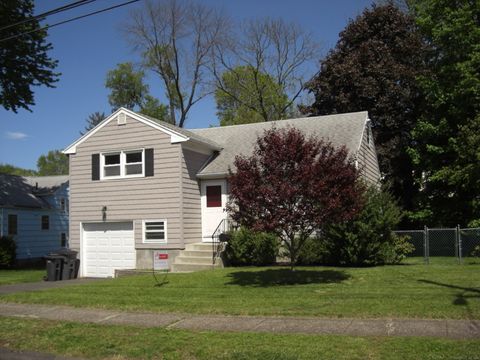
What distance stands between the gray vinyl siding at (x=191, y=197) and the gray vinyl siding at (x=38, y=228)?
1552cm

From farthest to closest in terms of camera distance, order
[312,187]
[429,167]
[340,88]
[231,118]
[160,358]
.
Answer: [231,118]
[340,88]
[429,167]
[312,187]
[160,358]

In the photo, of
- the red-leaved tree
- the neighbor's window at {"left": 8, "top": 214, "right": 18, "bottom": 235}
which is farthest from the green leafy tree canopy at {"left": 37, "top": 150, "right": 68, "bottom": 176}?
the red-leaved tree

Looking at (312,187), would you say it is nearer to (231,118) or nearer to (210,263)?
(210,263)

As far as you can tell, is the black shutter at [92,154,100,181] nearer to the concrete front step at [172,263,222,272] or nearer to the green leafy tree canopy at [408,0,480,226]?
the concrete front step at [172,263,222,272]

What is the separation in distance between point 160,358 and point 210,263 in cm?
1140

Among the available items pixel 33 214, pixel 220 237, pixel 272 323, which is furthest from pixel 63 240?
pixel 272 323

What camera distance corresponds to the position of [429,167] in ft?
80.7

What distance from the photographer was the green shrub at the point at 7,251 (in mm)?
27469

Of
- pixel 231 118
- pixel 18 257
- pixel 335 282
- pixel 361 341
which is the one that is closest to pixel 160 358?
pixel 361 341

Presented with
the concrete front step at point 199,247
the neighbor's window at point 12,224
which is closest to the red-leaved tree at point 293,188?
the concrete front step at point 199,247

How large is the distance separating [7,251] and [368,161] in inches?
769

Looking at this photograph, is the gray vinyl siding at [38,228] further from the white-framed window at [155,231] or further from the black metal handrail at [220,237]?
the black metal handrail at [220,237]

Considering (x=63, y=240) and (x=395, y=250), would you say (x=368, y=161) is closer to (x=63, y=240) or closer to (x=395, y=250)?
(x=395, y=250)

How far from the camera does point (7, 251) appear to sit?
27922 millimetres
